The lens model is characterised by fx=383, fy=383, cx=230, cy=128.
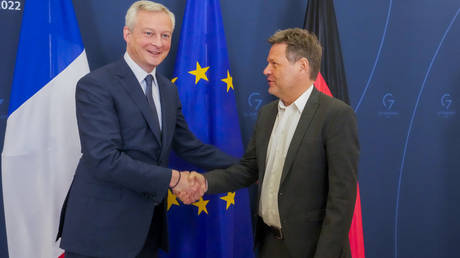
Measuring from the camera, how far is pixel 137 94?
6.61 ft

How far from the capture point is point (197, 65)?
2.58 m

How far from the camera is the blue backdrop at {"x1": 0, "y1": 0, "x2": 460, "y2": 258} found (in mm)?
3121

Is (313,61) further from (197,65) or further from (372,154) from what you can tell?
(372,154)

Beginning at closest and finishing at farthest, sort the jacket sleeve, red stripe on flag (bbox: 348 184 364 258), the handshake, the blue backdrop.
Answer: the jacket sleeve → the handshake → red stripe on flag (bbox: 348 184 364 258) → the blue backdrop

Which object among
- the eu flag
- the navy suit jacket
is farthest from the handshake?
the eu flag

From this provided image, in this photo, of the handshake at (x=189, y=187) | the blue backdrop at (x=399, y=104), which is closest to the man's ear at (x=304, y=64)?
the handshake at (x=189, y=187)

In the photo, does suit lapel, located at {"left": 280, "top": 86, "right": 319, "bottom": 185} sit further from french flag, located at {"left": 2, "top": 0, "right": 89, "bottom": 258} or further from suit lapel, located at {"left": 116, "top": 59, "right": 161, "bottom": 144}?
french flag, located at {"left": 2, "top": 0, "right": 89, "bottom": 258}

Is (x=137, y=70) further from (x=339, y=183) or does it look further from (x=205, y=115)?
(x=339, y=183)

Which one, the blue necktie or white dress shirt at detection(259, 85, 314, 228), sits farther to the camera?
the blue necktie

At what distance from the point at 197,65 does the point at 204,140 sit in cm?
51

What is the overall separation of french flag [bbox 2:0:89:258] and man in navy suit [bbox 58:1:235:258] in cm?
25

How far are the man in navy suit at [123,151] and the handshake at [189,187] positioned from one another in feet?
0.21

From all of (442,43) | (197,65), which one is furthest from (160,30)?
(442,43)

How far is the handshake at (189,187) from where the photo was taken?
2227mm
